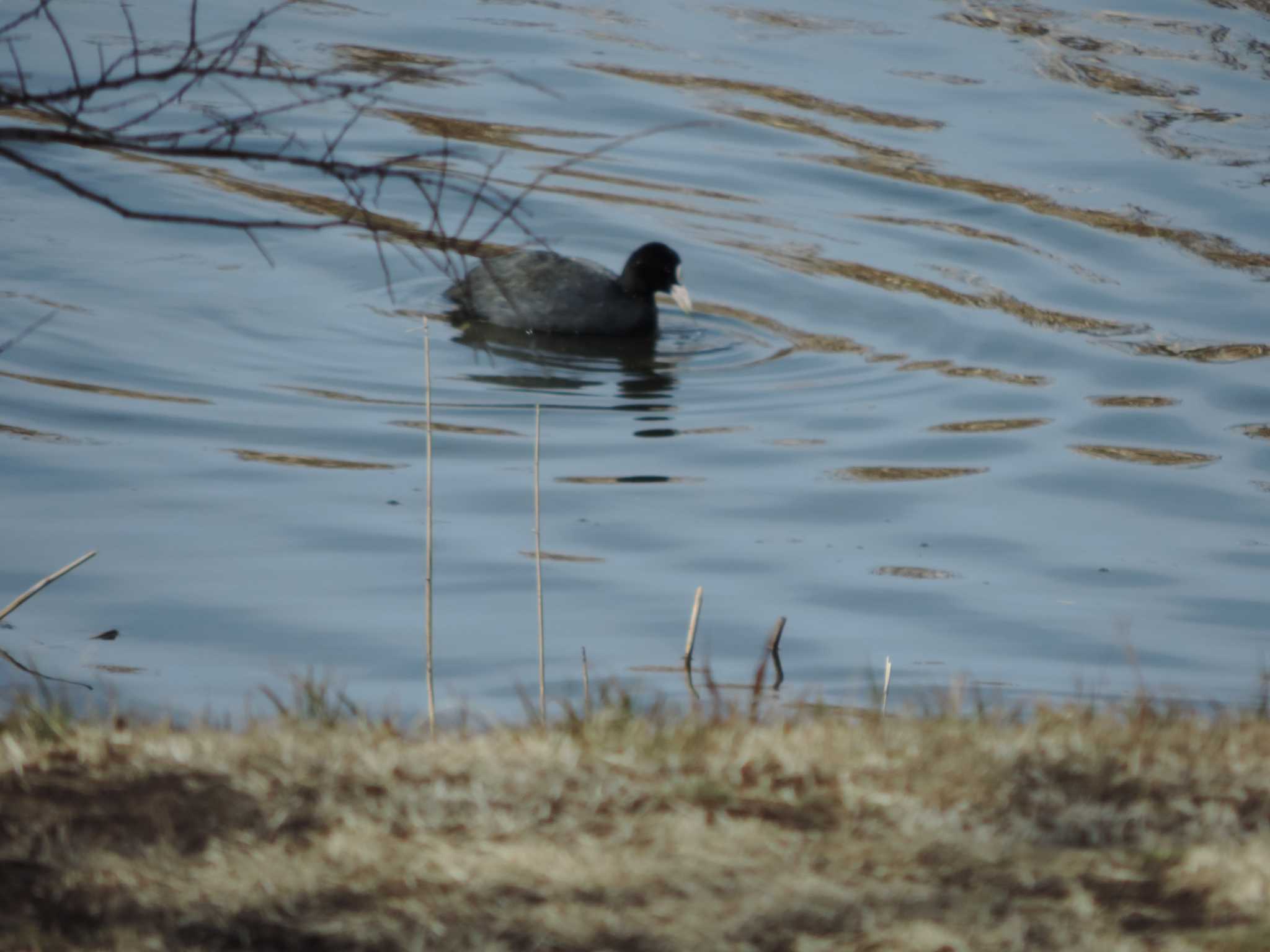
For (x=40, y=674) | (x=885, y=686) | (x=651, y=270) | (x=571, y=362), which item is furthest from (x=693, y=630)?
(x=651, y=270)

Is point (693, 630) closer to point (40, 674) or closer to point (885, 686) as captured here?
point (885, 686)

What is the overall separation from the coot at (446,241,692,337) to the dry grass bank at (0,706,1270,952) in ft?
25.5

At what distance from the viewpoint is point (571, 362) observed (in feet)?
38.8

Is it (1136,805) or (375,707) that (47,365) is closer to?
(375,707)

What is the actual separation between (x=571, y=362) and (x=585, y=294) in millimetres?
712

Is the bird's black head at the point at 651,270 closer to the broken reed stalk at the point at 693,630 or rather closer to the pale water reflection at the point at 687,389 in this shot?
the pale water reflection at the point at 687,389

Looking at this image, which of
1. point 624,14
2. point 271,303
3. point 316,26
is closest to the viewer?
point 271,303

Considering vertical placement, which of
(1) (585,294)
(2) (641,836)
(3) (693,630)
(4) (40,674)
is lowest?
(4) (40,674)

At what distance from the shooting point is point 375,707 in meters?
6.19

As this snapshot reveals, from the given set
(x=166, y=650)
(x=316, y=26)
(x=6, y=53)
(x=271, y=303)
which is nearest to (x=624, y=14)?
(x=316, y=26)

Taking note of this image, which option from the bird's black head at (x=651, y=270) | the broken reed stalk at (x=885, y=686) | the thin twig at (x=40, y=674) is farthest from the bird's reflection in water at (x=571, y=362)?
the thin twig at (x=40, y=674)

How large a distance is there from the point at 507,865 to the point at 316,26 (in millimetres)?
16451

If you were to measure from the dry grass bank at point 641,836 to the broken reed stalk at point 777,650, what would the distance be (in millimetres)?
1234

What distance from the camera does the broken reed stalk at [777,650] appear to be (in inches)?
236
